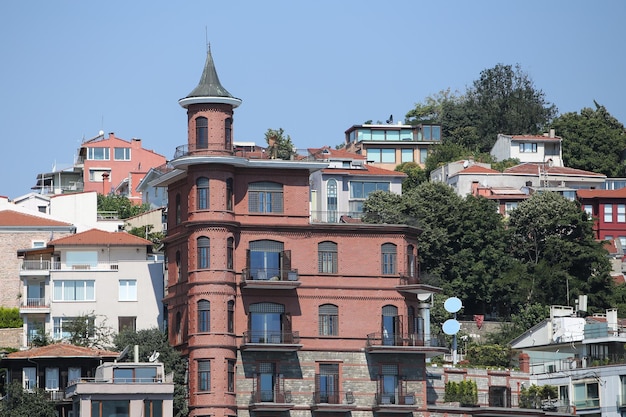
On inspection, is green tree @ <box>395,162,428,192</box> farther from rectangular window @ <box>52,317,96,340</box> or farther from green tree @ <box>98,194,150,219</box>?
rectangular window @ <box>52,317,96,340</box>

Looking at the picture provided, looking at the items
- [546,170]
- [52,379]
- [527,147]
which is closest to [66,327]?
[52,379]

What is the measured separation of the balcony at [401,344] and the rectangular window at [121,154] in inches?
2874

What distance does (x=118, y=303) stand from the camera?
10031 centimetres

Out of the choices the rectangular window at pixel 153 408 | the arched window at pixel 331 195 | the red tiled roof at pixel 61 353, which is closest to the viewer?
the rectangular window at pixel 153 408

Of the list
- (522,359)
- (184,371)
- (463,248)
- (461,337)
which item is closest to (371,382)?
(184,371)

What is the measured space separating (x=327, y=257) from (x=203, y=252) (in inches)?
298

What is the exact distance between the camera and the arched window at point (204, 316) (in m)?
89.6

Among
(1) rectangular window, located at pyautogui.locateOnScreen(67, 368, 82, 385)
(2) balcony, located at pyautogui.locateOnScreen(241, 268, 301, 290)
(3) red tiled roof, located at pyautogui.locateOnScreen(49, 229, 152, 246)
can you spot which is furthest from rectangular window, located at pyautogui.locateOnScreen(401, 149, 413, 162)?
(1) rectangular window, located at pyautogui.locateOnScreen(67, 368, 82, 385)

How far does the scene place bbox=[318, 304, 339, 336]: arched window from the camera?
92.4m

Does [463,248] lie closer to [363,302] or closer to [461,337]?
[461,337]

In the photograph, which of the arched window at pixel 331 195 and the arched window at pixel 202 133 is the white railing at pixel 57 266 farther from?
the arched window at pixel 331 195

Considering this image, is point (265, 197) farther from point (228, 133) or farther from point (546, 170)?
point (546, 170)

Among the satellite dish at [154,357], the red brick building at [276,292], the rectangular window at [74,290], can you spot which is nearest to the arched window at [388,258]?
the red brick building at [276,292]

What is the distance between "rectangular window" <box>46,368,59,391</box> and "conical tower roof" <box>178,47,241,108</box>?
16.7 metres
